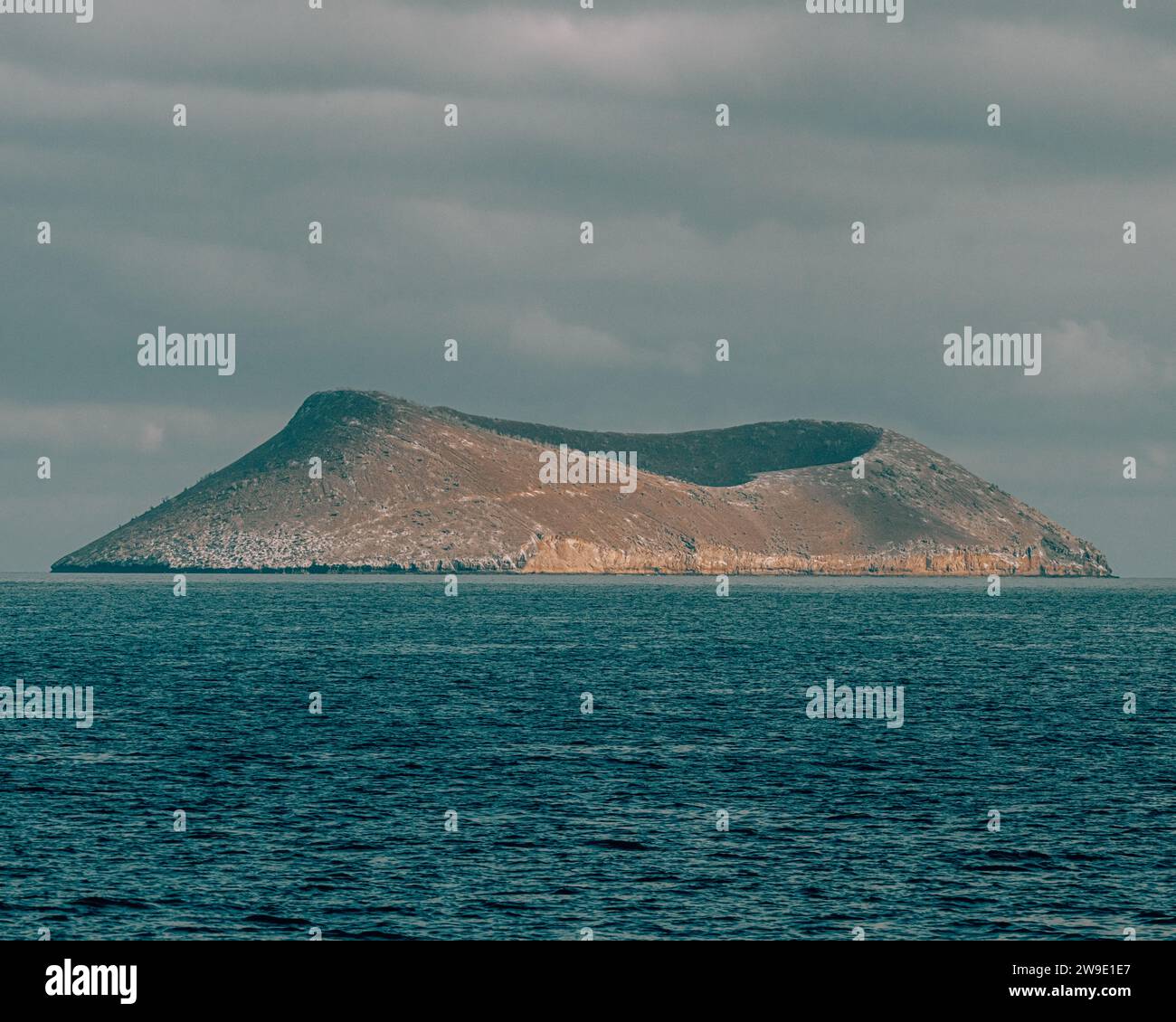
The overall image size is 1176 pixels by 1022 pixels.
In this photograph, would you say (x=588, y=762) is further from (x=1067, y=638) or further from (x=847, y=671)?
(x=1067, y=638)

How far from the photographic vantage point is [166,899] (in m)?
40.8

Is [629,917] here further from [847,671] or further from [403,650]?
[403,650]

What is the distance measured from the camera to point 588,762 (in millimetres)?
67938

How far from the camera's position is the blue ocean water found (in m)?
40.0

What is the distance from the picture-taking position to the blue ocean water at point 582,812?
131 ft

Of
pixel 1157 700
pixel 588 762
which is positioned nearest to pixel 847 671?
pixel 1157 700

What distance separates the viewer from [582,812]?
180 ft

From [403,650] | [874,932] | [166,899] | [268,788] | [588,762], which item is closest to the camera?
[874,932]
